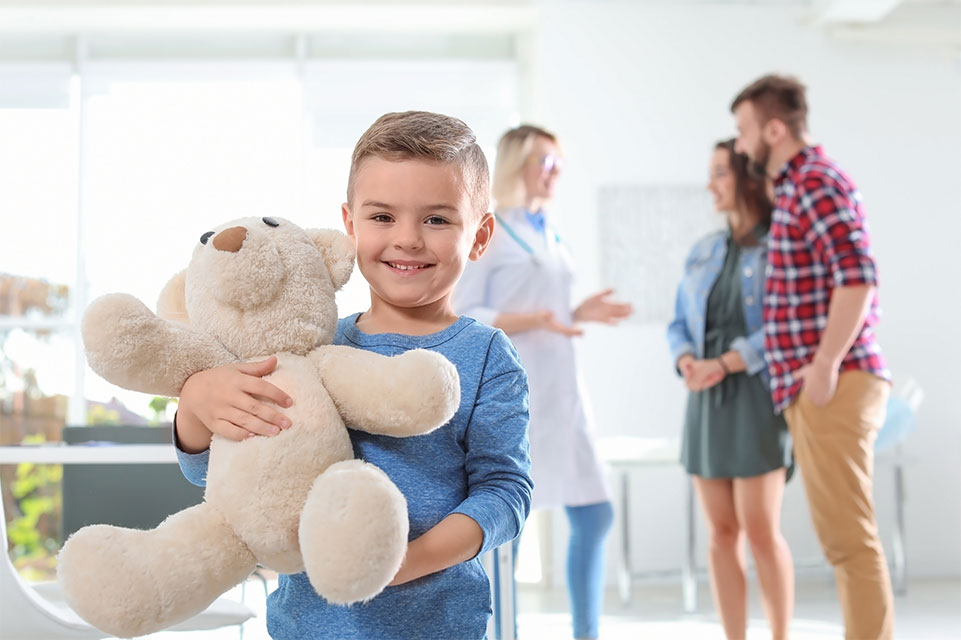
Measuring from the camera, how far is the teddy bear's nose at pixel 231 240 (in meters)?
0.88

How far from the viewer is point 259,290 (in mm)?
870

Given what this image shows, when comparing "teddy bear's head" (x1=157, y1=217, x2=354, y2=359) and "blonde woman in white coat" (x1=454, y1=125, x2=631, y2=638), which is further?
"blonde woman in white coat" (x1=454, y1=125, x2=631, y2=638)

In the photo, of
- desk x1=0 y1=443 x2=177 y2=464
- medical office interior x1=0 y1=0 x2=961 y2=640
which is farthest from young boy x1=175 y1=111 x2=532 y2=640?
medical office interior x1=0 y1=0 x2=961 y2=640

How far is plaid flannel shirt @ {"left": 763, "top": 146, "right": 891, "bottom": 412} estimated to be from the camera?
2295mm

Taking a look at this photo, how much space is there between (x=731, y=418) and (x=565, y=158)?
7.38ft

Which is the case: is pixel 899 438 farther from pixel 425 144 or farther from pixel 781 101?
pixel 425 144

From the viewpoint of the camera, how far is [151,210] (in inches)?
198

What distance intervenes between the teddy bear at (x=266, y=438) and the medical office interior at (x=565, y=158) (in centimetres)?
385

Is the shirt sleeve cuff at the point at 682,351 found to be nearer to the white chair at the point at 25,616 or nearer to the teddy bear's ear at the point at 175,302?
the white chair at the point at 25,616

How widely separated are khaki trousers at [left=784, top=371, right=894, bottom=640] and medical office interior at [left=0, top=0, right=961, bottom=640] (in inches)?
90.6

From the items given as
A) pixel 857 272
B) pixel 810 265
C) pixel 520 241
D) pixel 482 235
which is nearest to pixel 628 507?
pixel 520 241

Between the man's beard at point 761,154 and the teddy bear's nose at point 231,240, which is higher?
the man's beard at point 761,154

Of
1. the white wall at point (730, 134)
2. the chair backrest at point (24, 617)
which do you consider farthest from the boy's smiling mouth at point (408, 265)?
the white wall at point (730, 134)

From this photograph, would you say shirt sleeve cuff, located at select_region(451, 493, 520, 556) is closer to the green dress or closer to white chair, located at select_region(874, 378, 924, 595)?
the green dress
